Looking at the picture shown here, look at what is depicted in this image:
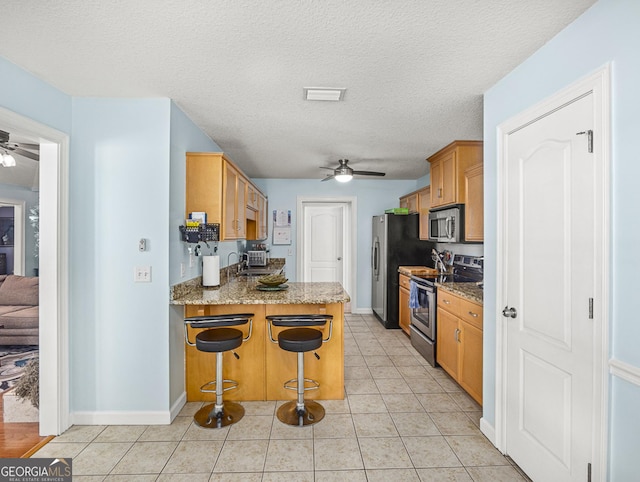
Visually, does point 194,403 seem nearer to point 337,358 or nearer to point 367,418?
point 337,358

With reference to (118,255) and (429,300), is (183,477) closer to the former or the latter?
(118,255)

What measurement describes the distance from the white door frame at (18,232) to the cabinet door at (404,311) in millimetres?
4171

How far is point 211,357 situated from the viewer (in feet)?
9.04

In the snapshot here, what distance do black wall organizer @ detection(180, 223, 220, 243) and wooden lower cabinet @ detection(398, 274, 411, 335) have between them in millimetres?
2867

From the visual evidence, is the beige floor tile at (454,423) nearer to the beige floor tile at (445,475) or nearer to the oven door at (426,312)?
the beige floor tile at (445,475)

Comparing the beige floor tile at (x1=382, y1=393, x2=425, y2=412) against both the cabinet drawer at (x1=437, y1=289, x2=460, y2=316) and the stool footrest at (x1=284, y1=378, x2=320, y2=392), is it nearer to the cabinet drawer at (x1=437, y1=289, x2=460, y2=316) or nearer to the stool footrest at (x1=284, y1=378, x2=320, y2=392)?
the stool footrest at (x1=284, y1=378, x2=320, y2=392)

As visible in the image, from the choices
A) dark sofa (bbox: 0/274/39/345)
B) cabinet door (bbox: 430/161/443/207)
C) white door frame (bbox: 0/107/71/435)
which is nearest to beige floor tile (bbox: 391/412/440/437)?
cabinet door (bbox: 430/161/443/207)

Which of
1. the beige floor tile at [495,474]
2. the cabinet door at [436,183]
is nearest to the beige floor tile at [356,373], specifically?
the beige floor tile at [495,474]

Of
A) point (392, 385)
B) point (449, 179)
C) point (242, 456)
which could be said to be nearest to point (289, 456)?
point (242, 456)

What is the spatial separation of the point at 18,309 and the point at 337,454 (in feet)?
10.5

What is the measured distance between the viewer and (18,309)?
10.2 ft

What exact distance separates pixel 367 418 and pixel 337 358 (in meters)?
0.52

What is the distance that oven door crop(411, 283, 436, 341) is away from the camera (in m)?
3.46

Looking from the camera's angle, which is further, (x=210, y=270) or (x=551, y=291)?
(x=210, y=270)
